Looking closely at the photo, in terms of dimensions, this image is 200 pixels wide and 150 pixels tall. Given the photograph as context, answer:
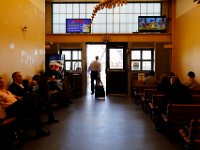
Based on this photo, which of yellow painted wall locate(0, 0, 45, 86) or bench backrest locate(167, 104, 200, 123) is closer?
bench backrest locate(167, 104, 200, 123)

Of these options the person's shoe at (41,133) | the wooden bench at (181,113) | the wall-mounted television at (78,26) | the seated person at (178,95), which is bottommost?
the person's shoe at (41,133)

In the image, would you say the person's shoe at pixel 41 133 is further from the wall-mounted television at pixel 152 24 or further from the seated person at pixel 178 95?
the wall-mounted television at pixel 152 24

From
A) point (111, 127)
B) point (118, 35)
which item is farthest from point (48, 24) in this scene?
point (111, 127)

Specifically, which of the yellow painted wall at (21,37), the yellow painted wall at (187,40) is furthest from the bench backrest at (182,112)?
the yellow painted wall at (187,40)

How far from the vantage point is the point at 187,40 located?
33.5 feet

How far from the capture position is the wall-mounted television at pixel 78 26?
40.5 feet

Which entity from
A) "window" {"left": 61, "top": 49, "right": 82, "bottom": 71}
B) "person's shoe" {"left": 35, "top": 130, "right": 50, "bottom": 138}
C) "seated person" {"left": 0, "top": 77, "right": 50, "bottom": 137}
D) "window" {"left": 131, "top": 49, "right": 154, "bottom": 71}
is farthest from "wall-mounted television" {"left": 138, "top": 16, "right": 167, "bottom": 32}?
"seated person" {"left": 0, "top": 77, "right": 50, "bottom": 137}

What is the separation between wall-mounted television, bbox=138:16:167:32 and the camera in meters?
12.0

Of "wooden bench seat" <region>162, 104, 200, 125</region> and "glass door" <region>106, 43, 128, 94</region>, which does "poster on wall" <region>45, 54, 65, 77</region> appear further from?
"wooden bench seat" <region>162, 104, 200, 125</region>

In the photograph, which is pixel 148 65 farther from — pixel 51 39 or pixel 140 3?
pixel 51 39

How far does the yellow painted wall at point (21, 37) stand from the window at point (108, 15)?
3.42 m

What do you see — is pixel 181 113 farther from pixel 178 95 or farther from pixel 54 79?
pixel 54 79

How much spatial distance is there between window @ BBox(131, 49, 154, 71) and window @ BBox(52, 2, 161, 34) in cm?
106

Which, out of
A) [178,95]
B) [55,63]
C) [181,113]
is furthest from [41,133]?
[55,63]
